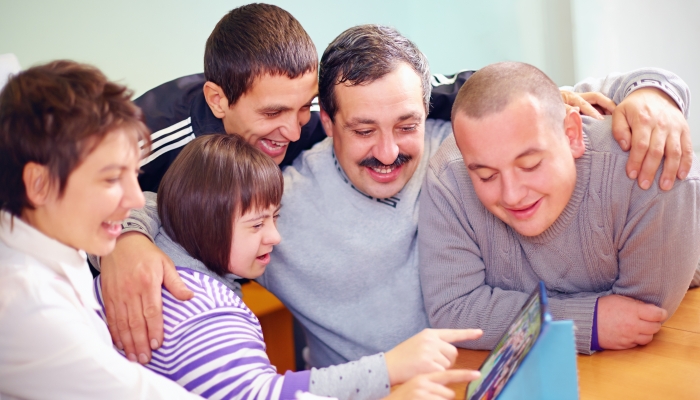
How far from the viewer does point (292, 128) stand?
1.55 m

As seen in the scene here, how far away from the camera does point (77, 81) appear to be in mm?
877

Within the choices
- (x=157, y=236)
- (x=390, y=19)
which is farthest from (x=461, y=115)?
(x=390, y=19)

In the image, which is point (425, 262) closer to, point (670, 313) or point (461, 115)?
point (461, 115)

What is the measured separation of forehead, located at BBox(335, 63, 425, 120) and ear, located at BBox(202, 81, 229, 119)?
31 centimetres

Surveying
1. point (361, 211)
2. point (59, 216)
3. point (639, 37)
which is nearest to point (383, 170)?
point (361, 211)

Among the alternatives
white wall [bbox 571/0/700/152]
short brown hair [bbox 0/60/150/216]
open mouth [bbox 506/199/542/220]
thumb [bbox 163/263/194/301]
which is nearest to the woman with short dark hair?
short brown hair [bbox 0/60/150/216]

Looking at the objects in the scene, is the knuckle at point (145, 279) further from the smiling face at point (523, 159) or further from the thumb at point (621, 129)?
the thumb at point (621, 129)

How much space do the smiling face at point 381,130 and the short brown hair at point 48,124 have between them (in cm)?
64

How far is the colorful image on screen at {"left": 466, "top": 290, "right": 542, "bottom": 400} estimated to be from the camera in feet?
2.87

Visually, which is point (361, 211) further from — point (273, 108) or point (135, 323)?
point (135, 323)

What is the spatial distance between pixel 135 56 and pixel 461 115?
1133 mm

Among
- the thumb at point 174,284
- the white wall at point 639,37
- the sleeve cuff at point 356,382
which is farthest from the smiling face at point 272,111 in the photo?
the white wall at point 639,37

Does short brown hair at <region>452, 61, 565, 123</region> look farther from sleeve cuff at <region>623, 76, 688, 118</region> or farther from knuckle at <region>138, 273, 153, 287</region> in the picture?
knuckle at <region>138, 273, 153, 287</region>

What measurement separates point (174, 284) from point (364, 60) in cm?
63
